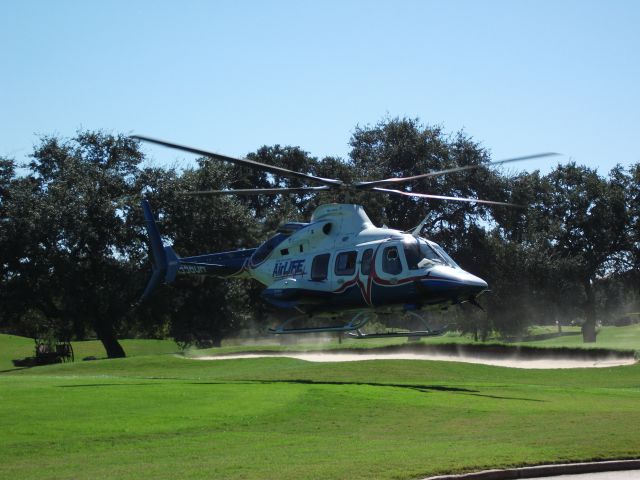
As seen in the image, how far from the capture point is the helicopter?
2686 cm

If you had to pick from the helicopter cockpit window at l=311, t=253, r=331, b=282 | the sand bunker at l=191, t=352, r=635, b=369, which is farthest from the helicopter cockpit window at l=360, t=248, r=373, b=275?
the sand bunker at l=191, t=352, r=635, b=369

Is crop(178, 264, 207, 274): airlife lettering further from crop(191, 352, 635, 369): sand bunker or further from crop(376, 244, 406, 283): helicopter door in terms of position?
crop(376, 244, 406, 283): helicopter door

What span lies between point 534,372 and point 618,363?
28.5 ft

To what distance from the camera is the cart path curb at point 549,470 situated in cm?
1375

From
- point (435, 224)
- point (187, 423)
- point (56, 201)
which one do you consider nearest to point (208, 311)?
point (56, 201)

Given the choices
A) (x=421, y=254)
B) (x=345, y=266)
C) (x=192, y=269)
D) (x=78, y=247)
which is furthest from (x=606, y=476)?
(x=78, y=247)

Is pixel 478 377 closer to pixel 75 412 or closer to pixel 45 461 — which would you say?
pixel 75 412

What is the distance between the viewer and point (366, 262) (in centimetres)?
2850

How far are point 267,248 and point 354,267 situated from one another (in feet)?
15.6

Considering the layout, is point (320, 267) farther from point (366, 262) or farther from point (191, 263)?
point (191, 263)

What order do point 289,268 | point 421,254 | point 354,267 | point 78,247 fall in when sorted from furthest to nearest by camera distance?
point 78,247
point 289,268
point 354,267
point 421,254

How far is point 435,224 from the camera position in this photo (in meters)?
73.6

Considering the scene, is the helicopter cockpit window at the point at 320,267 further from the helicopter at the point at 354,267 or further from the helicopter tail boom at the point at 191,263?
the helicopter tail boom at the point at 191,263

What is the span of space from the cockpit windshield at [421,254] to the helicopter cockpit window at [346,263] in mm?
2143
